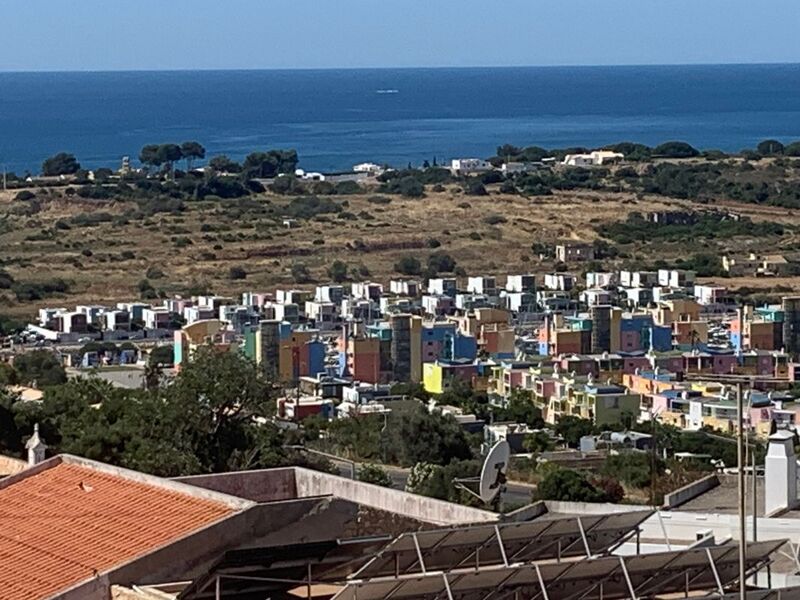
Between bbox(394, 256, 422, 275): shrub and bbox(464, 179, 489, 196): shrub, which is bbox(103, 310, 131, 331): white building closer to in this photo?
bbox(394, 256, 422, 275): shrub

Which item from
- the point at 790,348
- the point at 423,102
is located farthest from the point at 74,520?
the point at 423,102

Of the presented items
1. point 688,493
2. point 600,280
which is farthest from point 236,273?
point 688,493

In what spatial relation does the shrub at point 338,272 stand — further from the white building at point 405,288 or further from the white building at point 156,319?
the white building at point 156,319

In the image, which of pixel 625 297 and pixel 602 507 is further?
pixel 625 297

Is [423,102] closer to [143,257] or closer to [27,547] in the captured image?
[143,257]

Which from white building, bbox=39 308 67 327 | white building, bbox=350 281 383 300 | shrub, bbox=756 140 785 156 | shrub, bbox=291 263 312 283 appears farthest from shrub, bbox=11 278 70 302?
shrub, bbox=756 140 785 156
